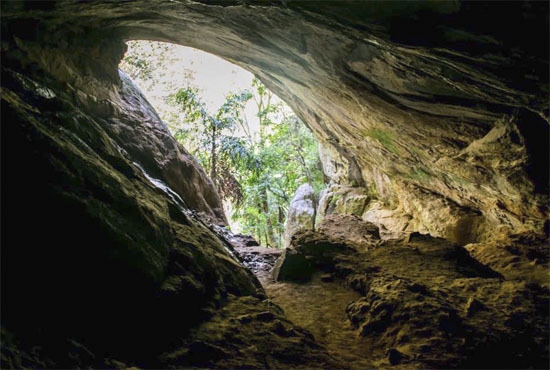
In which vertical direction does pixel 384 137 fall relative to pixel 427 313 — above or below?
above

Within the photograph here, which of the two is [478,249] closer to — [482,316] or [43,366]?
[482,316]

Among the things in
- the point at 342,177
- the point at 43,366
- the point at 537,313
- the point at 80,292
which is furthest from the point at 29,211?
the point at 342,177

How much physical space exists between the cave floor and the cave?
0.04 m

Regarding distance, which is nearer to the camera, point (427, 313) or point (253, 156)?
point (427, 313)

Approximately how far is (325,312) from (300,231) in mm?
3216

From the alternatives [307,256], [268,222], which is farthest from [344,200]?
[307,256]

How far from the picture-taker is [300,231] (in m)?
9.30

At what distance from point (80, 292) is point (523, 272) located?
7.56 metres

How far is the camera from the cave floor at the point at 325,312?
4855 millimetres

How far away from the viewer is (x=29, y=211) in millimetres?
3682

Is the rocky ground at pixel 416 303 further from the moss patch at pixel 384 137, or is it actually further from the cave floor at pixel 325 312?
the moss patch at pixel 384 137

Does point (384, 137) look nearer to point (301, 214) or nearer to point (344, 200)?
point (344, 200)

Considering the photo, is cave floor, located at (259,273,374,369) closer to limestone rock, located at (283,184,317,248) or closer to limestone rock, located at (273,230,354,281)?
limestone rock, located at (273,230,354,281)

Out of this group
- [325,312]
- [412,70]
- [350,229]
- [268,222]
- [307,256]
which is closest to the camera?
[412,70]
